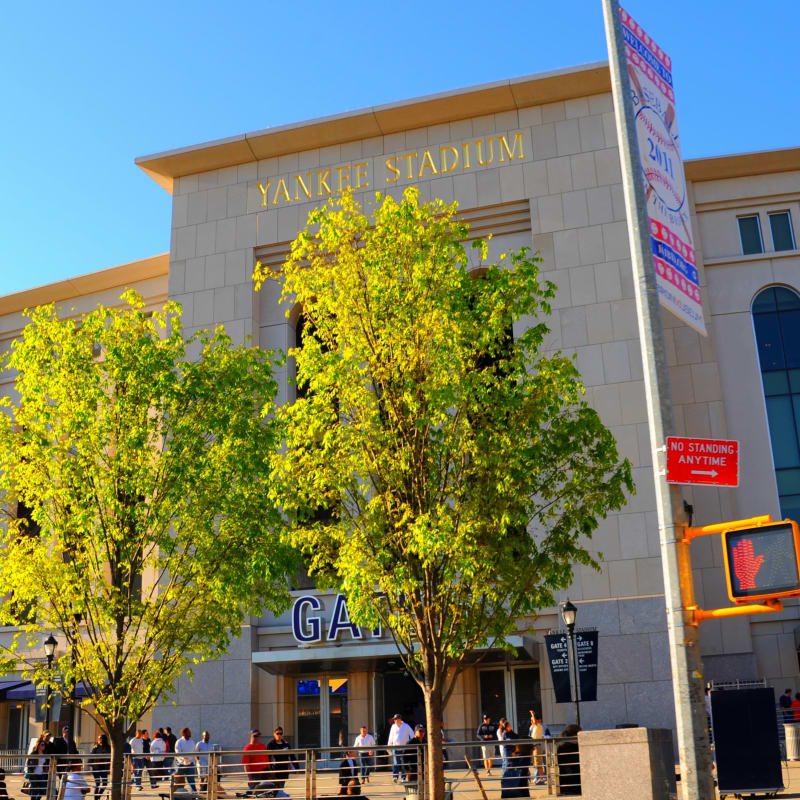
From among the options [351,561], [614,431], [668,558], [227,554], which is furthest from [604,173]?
[668,558]

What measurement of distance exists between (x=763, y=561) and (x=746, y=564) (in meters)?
0.13

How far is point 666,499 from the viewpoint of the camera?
838cm

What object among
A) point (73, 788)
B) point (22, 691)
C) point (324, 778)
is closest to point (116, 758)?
point (73, 788)

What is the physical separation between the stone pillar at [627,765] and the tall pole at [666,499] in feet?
14.5

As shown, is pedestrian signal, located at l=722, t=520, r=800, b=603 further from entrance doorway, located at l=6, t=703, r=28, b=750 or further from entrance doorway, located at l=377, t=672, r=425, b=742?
entrance doorway, located at l=6, t=703, r=28, b=750

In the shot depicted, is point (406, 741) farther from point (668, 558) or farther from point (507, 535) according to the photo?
point (668, 558)

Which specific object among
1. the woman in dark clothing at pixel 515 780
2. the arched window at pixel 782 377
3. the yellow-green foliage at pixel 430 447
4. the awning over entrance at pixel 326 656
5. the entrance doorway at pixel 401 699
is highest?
the arched window at pixel 782 377

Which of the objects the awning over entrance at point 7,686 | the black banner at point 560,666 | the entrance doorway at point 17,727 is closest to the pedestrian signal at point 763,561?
the black banner at point 560,666

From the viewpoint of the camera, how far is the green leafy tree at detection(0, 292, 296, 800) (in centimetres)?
1919

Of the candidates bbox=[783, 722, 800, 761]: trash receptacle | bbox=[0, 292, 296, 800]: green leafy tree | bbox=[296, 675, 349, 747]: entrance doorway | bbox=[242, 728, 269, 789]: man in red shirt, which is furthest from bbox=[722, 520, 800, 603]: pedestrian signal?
bbox=[296, 675, 349, 747]: entrance doorway

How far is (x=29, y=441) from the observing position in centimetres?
2008

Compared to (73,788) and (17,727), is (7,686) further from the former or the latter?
(73,788)

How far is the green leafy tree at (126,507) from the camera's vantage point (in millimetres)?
19188

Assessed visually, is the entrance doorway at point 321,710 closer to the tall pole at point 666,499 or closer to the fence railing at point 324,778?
the fence railing at point 324,778
